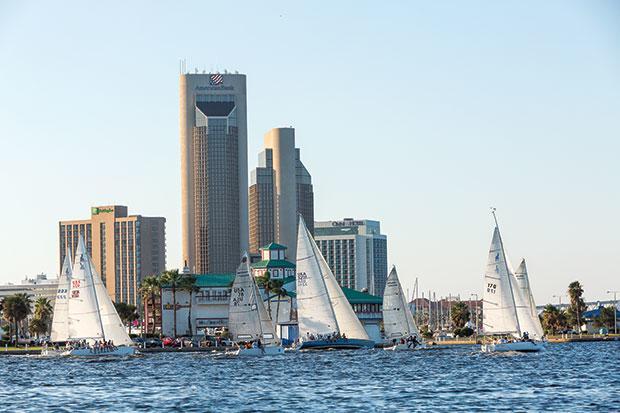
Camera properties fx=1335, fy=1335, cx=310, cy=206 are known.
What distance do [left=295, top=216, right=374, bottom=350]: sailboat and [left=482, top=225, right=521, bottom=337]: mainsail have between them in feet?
58.9

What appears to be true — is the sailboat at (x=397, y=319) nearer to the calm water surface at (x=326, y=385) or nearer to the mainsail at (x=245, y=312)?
the mainsail at (x=245, y=312)

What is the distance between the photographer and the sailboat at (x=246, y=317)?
134500 millimetres

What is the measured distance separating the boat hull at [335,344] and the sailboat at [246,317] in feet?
12.5

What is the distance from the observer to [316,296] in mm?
133625

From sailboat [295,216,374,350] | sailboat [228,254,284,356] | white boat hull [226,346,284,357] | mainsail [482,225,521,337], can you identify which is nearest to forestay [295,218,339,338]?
sailboat [295,216,374,350]

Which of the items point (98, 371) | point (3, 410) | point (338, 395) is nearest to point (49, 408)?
point (3, 410)

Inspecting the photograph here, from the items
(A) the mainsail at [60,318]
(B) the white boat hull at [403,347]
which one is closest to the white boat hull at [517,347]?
(B) the white boat hull at [403,347]

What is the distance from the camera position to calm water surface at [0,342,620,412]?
69125 millimetres

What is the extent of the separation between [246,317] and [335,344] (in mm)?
9857

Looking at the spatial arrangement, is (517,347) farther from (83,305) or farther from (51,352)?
(51,352)

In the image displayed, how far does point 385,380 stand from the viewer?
87688mm

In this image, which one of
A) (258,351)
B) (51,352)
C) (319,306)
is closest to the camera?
(319,306)

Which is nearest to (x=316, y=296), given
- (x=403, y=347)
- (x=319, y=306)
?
(x=319, y=306)

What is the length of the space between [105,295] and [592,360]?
1990 inches
